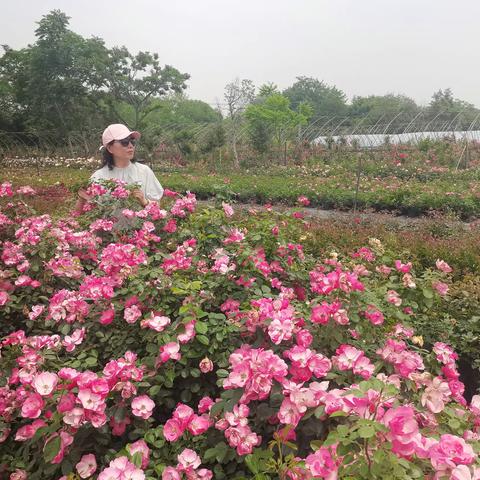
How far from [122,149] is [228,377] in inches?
94.0

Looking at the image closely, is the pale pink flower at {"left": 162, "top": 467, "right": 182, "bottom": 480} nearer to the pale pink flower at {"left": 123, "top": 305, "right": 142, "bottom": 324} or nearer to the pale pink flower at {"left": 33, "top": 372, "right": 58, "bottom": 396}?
the pale pink flower at {"left": 33, "top": 372, "right": 58, "bottom": 396}

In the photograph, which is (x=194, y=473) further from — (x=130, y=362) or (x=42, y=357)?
(x=42, y=357)

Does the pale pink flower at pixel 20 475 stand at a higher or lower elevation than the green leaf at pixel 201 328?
lower

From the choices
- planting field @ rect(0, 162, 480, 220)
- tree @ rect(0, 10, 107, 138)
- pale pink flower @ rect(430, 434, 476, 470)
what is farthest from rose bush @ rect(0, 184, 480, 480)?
tree @ rect(0, 10, 107, 138)

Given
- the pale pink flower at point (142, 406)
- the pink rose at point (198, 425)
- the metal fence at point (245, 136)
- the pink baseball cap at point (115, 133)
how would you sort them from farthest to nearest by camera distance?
1. the metal fence at point (245, 136)
2. the pink baseball cap at point (115, 133)
3. the pale pink flower at point (142, 406)
4. the pink rose at point (198, 425)

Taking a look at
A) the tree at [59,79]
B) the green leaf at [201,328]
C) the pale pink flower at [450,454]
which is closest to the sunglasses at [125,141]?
the green leaf at [201,328]

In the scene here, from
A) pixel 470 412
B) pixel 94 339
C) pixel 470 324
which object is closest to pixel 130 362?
pixel 94 339

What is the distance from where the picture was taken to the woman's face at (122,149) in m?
3.33

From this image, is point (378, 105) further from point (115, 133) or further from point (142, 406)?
point (142, 406)

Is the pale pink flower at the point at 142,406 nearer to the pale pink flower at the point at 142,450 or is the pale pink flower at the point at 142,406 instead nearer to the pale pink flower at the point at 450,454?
the pale pink flower at the point at 142,450

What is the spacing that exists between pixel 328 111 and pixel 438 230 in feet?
156

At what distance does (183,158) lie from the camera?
21.7 meters

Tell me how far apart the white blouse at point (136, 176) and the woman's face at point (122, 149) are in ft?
0.26

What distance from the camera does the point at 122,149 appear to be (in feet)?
11.0
